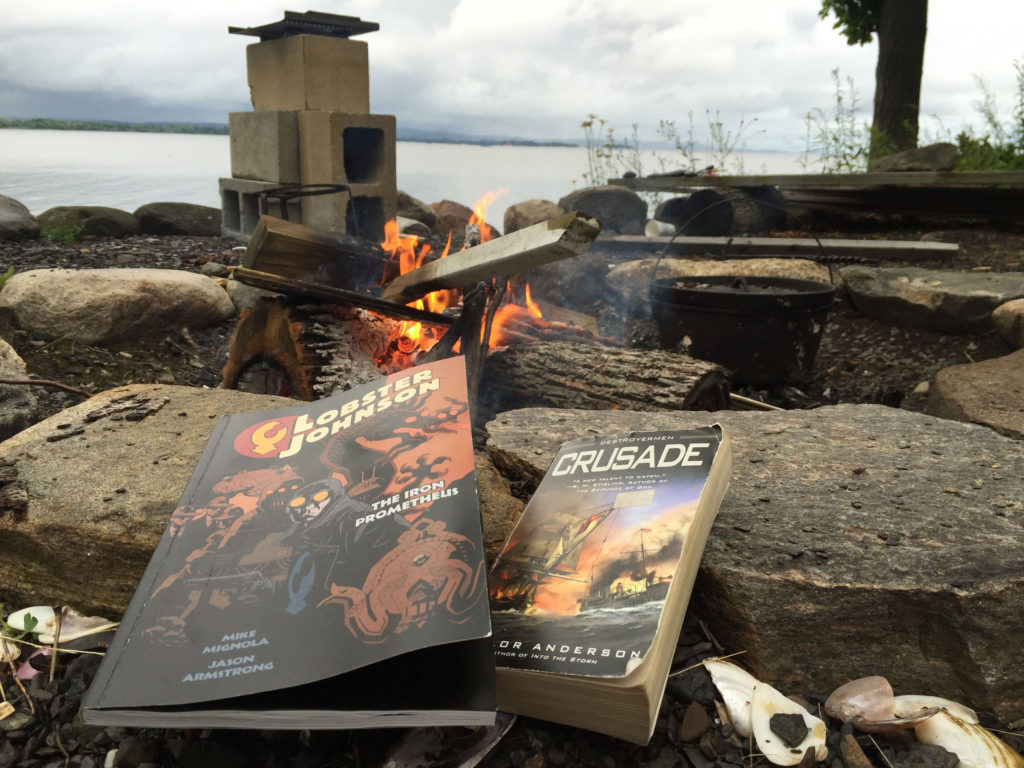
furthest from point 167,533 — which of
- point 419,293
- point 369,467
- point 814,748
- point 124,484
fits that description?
point 419,293

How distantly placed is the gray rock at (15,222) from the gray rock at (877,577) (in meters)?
6.09

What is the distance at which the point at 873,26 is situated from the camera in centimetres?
802

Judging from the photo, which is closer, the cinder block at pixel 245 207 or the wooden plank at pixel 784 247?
the wooden plank at pixel 784 247

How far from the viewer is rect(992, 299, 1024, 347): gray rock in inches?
137

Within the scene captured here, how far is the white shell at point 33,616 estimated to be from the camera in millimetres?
1256

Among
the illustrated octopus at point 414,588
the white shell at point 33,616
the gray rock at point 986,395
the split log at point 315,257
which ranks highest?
the split log at point 315,257

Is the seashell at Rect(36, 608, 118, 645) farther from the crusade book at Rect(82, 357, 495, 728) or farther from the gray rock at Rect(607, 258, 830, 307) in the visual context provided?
the gray rock at Rect(607, 258, 830, 307)

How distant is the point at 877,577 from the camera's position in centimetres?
114

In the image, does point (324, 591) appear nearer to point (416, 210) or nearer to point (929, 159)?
point (929, 159)

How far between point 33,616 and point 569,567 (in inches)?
37.2

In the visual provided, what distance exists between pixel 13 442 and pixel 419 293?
1502mm

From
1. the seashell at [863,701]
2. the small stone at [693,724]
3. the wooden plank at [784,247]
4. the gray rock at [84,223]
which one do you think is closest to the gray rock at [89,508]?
the small stone at [693,724]

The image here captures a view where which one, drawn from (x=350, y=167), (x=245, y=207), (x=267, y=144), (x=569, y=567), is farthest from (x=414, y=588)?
(x=245, y=207)

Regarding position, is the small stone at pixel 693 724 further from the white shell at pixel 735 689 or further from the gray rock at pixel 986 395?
the gray rock at pixel 986 395
